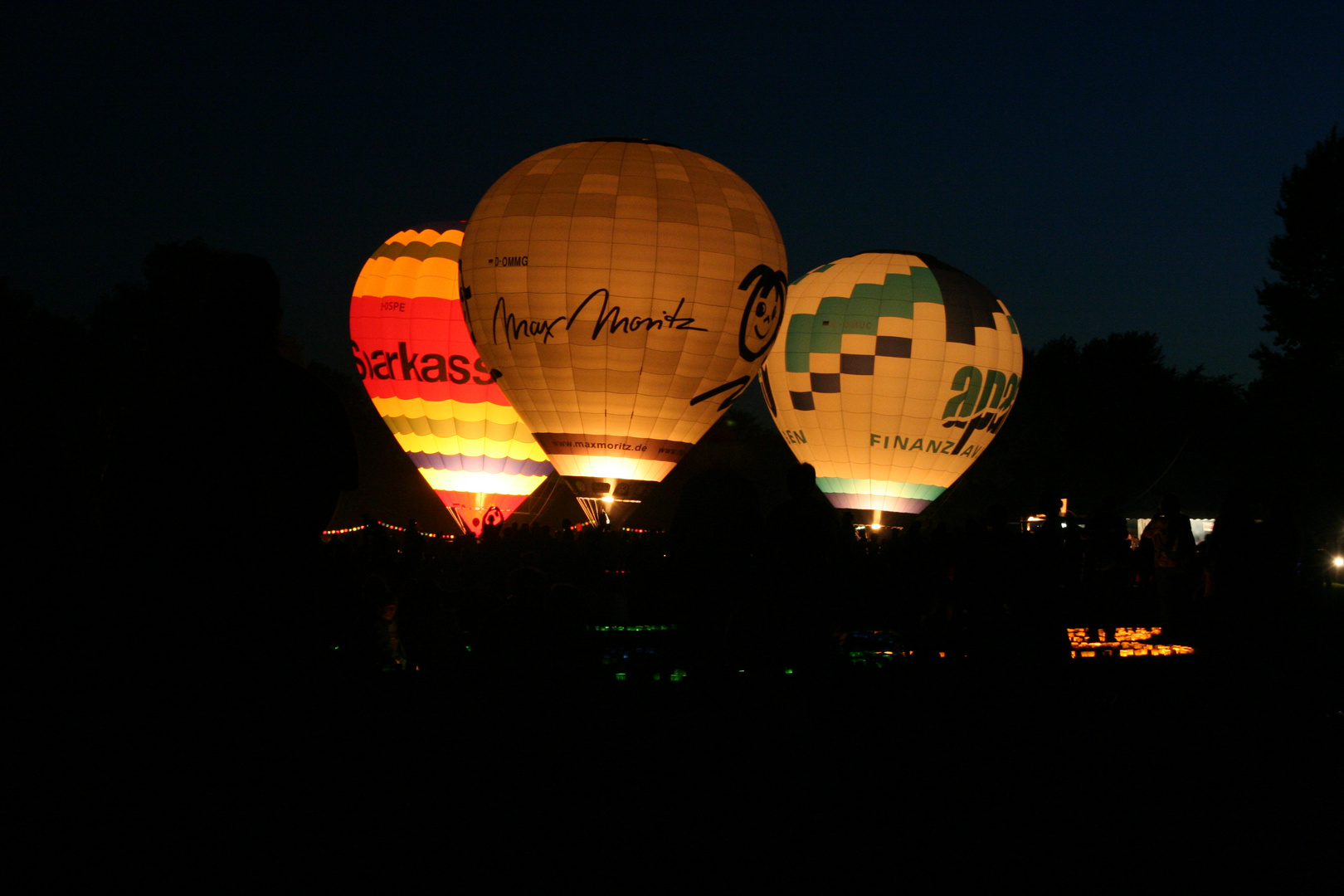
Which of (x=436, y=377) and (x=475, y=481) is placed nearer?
(x=436, y=377)

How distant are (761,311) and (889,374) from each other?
576 centimetres

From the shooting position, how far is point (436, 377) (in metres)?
24.6

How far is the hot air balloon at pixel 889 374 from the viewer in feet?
80.3

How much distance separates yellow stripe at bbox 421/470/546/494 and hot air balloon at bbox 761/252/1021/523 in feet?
19.6

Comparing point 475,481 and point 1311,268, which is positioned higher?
point 1311,268

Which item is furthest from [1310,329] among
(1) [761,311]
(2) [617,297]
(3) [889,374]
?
(2) [617,297]

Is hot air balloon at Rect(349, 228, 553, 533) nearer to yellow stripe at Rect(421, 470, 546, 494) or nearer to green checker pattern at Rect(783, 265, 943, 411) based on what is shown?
yellow stripe at Rect(421, 470, 546, 494)

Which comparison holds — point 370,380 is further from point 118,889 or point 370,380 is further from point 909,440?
point 118,889

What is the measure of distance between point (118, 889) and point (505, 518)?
24017 millimetres

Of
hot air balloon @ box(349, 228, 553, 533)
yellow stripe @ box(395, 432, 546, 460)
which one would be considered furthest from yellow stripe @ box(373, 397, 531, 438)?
yellow stripe @ box(395, 432, 546, 460)

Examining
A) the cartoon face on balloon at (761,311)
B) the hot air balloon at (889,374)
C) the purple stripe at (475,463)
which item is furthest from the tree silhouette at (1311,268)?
the purple stripe at (475,463)

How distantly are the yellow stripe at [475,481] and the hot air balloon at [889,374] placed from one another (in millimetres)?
5975

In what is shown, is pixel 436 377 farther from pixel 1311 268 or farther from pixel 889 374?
pixel 1311 268

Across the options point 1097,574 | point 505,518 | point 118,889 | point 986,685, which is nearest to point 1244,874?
point 986,685
